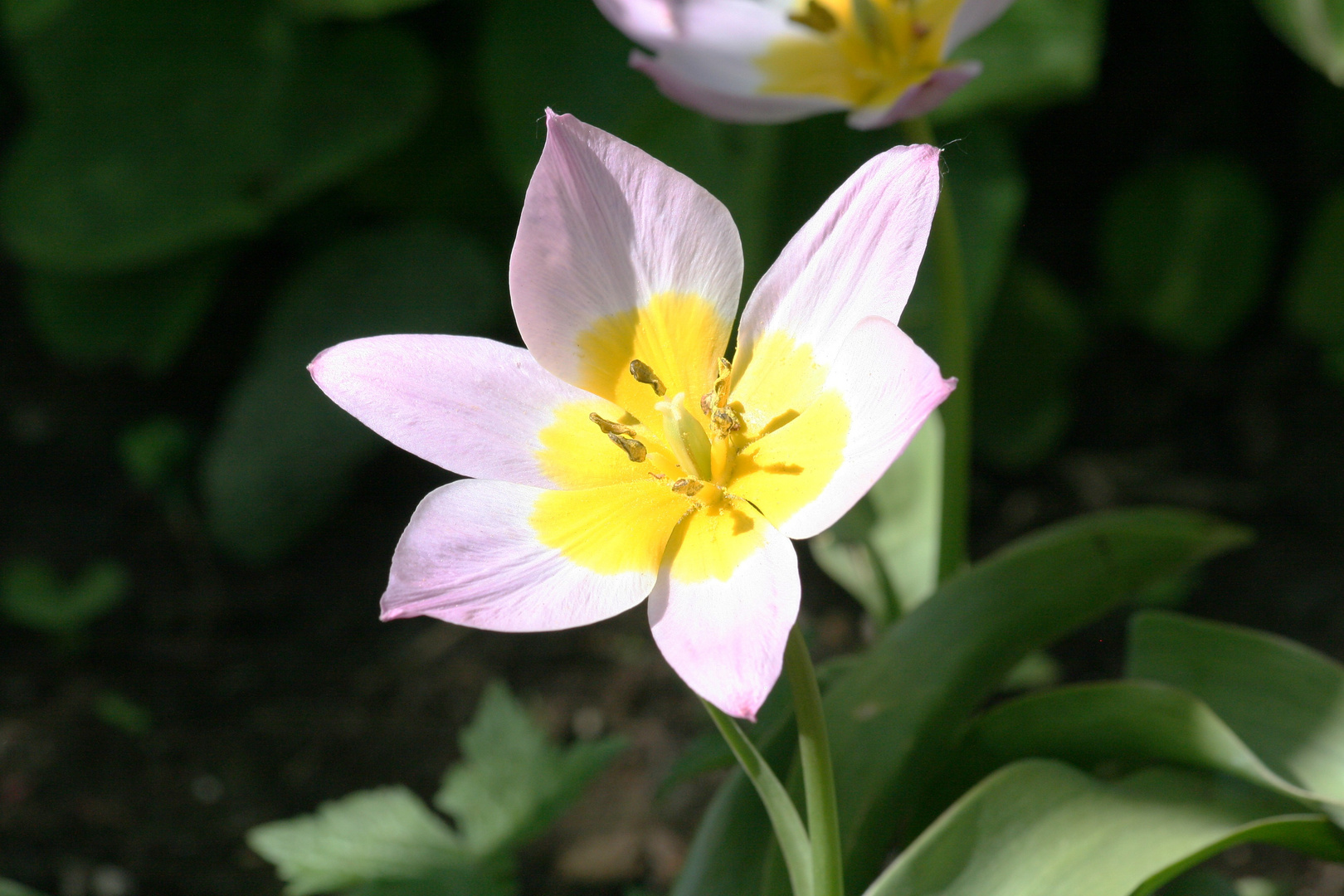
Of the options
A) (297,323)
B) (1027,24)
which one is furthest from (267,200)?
(1027,24)

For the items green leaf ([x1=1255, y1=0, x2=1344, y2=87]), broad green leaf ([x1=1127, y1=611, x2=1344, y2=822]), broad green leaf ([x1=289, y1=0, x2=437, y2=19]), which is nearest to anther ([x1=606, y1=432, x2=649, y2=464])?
broad green leaf ([x1=1127, y1=611, x2=1344, y2=822])

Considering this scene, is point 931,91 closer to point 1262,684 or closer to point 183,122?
point 1262,684

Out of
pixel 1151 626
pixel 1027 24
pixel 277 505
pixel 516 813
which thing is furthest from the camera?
pixel 277 505

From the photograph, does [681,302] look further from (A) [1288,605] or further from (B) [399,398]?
(A) [1288,605]

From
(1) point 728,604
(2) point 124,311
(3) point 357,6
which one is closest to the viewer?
(1) point 728,604

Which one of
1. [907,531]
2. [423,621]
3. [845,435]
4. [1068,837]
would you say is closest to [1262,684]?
[1068,837]

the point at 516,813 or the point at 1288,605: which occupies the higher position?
the point at 516,813
